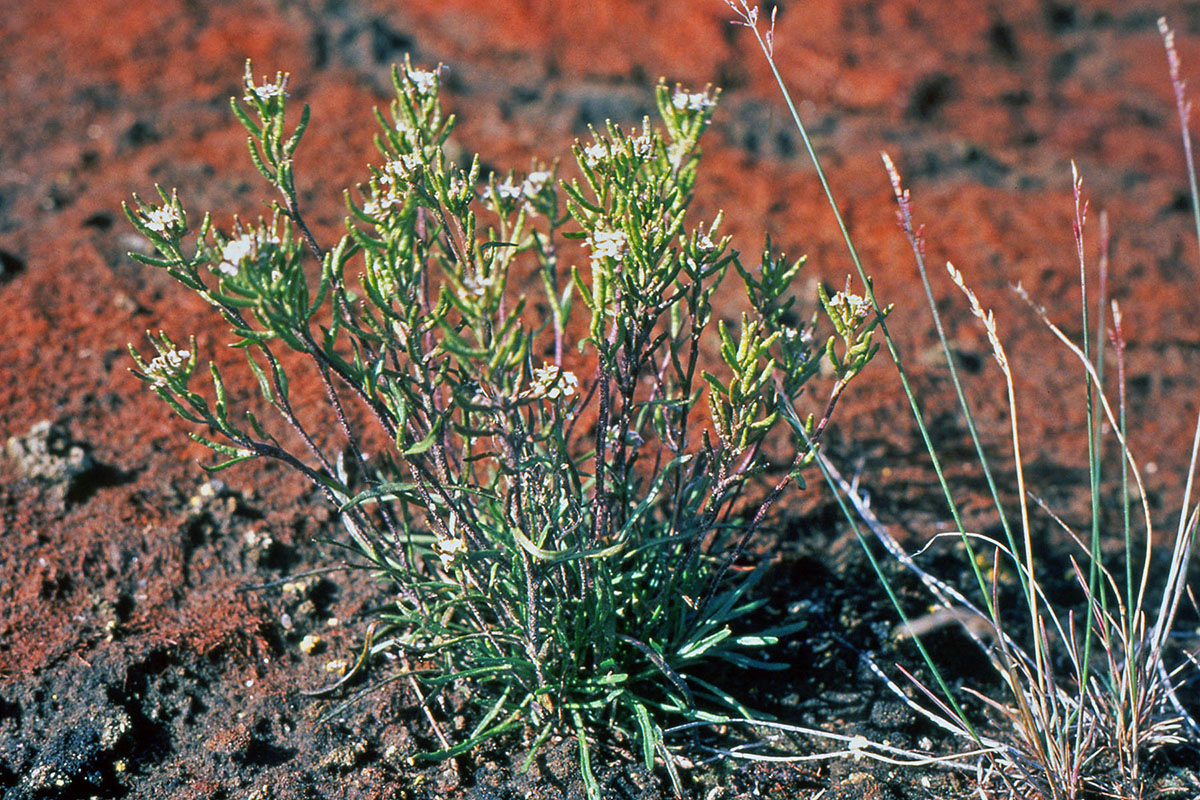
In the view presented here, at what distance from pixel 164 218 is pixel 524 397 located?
0.64 metres

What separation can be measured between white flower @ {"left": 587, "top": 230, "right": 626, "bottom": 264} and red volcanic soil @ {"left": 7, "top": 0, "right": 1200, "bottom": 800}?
41.2 inches

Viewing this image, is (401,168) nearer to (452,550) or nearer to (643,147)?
(643,147)

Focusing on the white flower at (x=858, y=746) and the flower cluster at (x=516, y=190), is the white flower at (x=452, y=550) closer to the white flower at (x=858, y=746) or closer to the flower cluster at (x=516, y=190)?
the flower cluster at (x=516, y=190)

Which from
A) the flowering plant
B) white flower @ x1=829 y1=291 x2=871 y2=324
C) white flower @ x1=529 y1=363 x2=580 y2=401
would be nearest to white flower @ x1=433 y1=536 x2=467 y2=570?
the flowering plant

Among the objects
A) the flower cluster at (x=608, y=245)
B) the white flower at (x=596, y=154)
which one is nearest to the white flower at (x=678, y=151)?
the white flower at (x=596, y=154)

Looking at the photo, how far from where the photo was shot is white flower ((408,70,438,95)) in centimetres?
170

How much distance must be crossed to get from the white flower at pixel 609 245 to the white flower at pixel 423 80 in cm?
48

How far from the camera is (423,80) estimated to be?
5.60 ft

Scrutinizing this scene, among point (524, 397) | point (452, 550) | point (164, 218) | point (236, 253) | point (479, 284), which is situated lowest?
point (452, 550)

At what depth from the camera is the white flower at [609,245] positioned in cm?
145

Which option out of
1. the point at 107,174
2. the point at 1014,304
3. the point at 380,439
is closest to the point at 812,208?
the point at 1014,304

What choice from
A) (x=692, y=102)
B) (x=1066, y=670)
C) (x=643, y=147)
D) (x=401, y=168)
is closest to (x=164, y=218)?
(x=401, y=168)

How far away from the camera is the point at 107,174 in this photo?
133 inches

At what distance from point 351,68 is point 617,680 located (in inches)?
122
